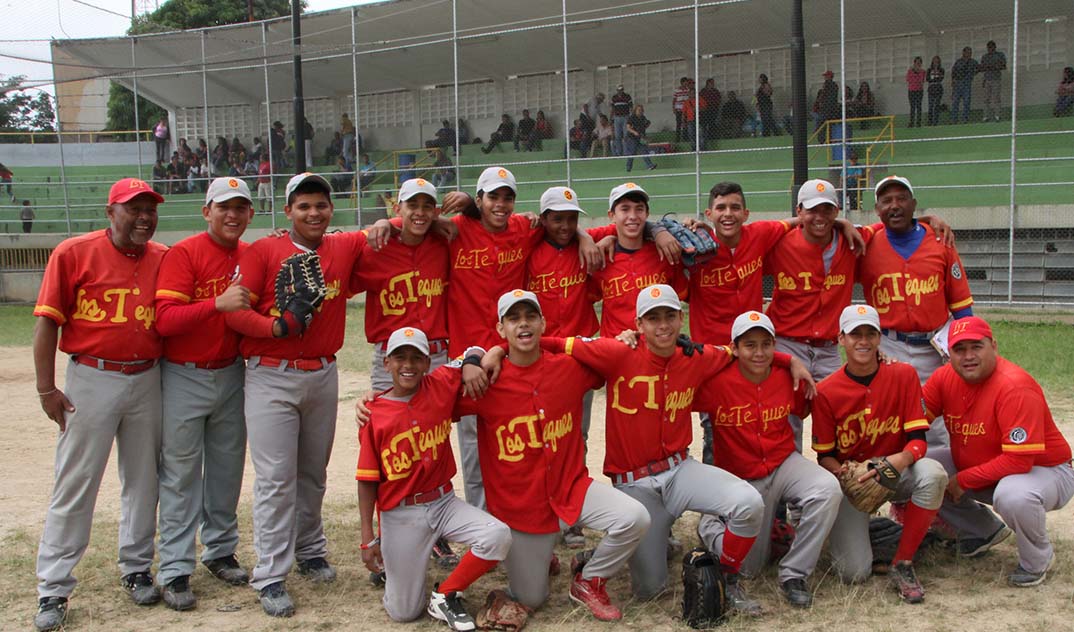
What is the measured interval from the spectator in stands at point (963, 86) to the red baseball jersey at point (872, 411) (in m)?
13.2

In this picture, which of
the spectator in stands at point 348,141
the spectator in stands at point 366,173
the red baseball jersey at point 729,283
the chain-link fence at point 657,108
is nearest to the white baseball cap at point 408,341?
the red baseball jersey at point 729,283

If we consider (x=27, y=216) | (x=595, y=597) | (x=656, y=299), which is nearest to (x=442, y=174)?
(x=27, y=216)

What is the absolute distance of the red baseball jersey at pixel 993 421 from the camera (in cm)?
530

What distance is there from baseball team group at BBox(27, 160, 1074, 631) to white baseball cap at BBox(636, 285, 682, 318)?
1 centimetres

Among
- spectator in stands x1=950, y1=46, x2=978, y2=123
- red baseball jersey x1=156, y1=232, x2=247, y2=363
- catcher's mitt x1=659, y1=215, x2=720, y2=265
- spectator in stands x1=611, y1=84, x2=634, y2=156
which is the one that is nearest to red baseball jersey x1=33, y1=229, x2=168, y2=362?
red baseball jersey x1=156, y1=232, x2=247, y2=363

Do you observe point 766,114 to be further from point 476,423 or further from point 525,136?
point 476,423

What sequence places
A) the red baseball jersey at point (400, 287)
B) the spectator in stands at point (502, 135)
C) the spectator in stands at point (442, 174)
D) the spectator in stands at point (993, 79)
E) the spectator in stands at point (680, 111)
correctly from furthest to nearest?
the spectator in stands at point (502, 135)
the spectator in stands at point (442, 174)
the spectator in stands at point (680, 111)
the spectator in stands at point (993, 79)
the red baseball jersey at point (400, 287)

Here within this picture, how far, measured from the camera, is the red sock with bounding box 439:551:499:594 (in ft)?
16.3

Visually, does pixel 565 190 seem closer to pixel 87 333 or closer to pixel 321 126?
pixel 87 333

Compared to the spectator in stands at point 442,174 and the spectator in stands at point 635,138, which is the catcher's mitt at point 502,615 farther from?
the spectator in stands at point 442,174

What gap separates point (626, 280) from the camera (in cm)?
589

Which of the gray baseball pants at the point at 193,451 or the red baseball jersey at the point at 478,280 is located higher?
the red baseball jersey at the point at 478,280

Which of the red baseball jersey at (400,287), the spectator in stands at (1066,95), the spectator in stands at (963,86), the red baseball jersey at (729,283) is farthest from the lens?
the spectator in stands at (963,86)

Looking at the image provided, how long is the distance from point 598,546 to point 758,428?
3.85ft
